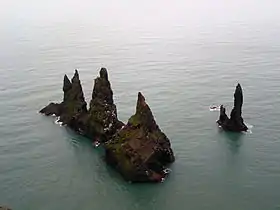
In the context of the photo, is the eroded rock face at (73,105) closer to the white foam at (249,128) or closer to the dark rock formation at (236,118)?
the dark rock formation at (236,118)

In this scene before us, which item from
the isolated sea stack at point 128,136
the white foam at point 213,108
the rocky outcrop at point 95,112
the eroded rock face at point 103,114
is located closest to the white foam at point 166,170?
the isolated sea stack at point 128,136

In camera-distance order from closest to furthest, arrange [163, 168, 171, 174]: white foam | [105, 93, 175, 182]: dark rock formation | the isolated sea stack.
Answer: [105, 93, 175, 182]: dark rock formation
the isolated sea stack
[163, 168, 171, 174]: white foam

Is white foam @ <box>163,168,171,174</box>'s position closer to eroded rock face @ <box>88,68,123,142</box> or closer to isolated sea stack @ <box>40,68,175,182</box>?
isolated sea stack @ <box>40,68,175,182</box>

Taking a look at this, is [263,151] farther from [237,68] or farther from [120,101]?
[237,68]

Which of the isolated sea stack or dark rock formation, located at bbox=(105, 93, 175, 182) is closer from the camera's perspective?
dark rock formation, located at bbox=(105, 93, 175, 182)

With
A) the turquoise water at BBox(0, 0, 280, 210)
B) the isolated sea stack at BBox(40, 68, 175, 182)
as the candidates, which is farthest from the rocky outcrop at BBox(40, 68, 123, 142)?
the turquoise water at BBox(0, 0, 280, 210)

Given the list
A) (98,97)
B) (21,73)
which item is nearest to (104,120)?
(98,97)
